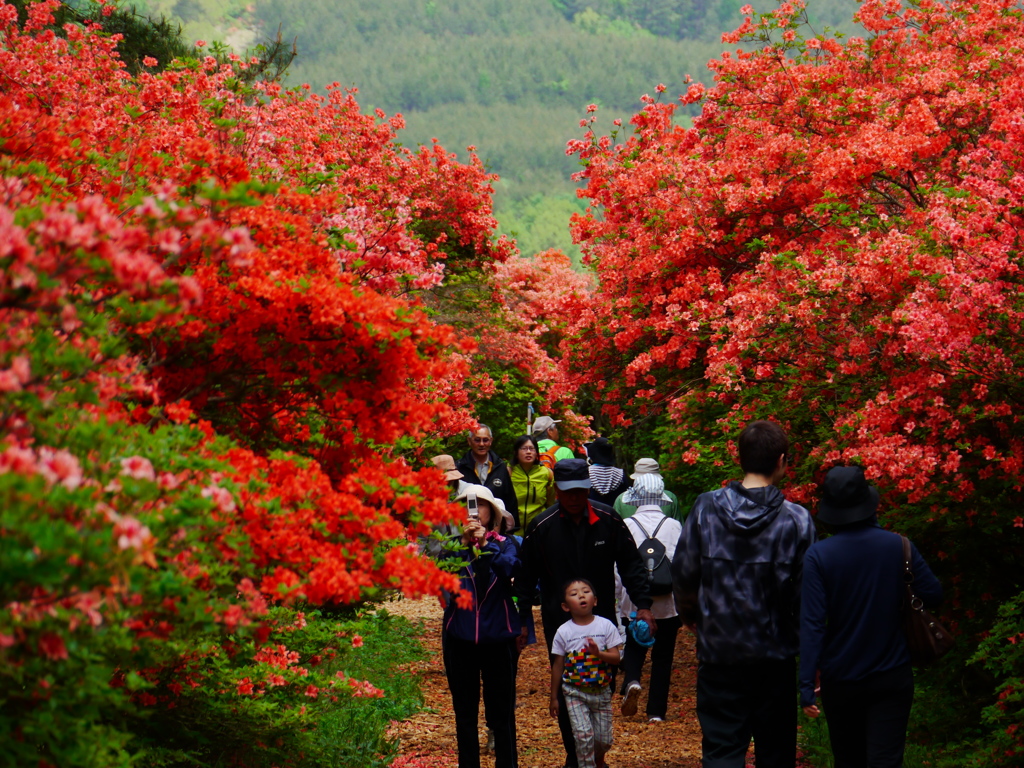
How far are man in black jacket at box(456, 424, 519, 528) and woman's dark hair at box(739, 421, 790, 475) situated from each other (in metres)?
3.98

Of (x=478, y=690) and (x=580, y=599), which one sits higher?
(x=580, y=599)

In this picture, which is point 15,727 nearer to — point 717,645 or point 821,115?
point 717,645

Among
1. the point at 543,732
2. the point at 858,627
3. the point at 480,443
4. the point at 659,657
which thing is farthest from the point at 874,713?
the point at 480,443

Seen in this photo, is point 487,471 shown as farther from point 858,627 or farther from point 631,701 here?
point 858,627

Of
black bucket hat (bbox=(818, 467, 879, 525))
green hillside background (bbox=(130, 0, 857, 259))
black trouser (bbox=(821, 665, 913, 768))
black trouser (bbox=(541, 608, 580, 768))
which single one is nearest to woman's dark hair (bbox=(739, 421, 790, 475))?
black bucket hat (bbox=(818, 467, 879, 525))

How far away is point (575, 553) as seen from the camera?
18.0 feet

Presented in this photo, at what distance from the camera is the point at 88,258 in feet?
6.84

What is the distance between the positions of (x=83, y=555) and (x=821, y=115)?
9.26 m

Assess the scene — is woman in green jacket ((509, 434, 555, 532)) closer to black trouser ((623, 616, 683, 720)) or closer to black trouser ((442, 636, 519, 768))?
black trouser ((623, 616, 683, 720))

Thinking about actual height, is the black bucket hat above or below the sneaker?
above

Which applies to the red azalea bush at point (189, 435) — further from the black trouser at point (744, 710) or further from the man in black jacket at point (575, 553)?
the black trouser at point (744, 710)

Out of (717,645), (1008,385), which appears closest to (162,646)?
(717,645)

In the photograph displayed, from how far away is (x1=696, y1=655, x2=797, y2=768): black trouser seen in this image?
4.18 meters

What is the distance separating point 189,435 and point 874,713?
2.94m
